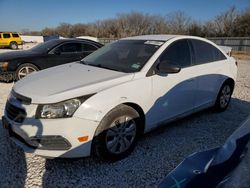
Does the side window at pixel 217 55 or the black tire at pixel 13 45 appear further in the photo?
the black tire at pixel 13 45

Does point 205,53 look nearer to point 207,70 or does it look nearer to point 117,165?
point 207,70

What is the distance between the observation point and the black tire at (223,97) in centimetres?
499

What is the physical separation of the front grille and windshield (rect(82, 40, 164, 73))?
4.48ft

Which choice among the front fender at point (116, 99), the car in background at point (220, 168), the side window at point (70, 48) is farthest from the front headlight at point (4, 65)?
the car in background at point (220, 168)

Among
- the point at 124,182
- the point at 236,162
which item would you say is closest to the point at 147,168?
the point at 124,182

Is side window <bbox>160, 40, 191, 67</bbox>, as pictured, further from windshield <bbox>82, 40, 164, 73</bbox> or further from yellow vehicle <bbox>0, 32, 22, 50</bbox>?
yellow vehicle <bbox>0, 32, 22, 50</bbox>

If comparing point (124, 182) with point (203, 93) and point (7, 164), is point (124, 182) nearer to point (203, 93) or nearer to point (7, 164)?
point (7, 164)

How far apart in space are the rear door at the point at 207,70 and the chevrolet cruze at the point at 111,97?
0.06 feet

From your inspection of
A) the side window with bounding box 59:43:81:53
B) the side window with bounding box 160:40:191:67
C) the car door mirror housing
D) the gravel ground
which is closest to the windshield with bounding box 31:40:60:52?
the side window with bounding box 59:43:81:53

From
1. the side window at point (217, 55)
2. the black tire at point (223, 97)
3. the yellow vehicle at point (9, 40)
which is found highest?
the side window at point (217, 55)

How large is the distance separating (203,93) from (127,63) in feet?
5.23

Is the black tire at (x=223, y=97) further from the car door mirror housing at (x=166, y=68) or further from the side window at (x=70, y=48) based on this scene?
the side window at (x=70, y=48)

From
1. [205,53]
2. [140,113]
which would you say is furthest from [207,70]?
[140,113]

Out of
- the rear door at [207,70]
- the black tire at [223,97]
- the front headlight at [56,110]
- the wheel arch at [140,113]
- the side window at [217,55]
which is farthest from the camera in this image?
the black tire at [223,97]
